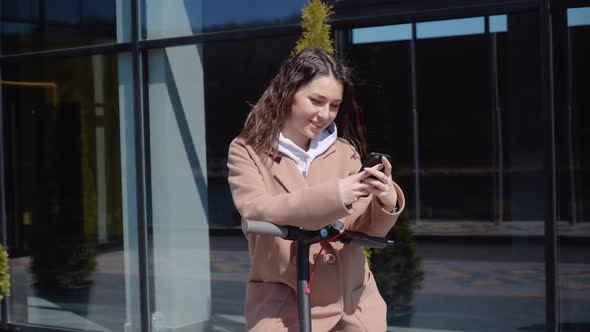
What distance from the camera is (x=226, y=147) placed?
19.9ft

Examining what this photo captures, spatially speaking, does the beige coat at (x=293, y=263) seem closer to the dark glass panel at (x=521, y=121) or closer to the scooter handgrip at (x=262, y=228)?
the scooter handgrip at (x=262, y=228)

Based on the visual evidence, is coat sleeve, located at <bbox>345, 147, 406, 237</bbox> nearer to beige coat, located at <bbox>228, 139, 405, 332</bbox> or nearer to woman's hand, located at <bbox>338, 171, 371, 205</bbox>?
beige coat, located at <bbox>228, 139, 405, 332</bbox>

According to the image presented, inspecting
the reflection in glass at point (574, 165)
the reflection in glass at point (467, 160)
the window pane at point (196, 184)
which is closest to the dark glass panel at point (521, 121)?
the reflection in glass at point (467, 160)

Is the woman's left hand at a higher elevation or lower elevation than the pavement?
higher

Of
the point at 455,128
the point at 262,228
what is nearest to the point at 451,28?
the point at 455,128

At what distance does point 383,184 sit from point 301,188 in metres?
0.25

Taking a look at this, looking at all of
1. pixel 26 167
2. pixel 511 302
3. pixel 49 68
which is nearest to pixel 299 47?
pixel 511 302

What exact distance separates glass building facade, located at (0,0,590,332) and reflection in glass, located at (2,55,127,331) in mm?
16

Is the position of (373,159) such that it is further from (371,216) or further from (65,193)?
(65,193)

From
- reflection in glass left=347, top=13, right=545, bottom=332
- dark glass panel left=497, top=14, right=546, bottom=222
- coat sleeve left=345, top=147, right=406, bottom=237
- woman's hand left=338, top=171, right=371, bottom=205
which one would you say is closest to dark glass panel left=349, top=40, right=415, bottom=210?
reflection in glass left=347, top=13, right=545, bottom=332

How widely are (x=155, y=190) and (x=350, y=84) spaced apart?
4232 millimetres

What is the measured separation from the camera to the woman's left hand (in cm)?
201

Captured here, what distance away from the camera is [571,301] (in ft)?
15.7

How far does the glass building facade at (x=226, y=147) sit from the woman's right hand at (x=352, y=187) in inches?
116
